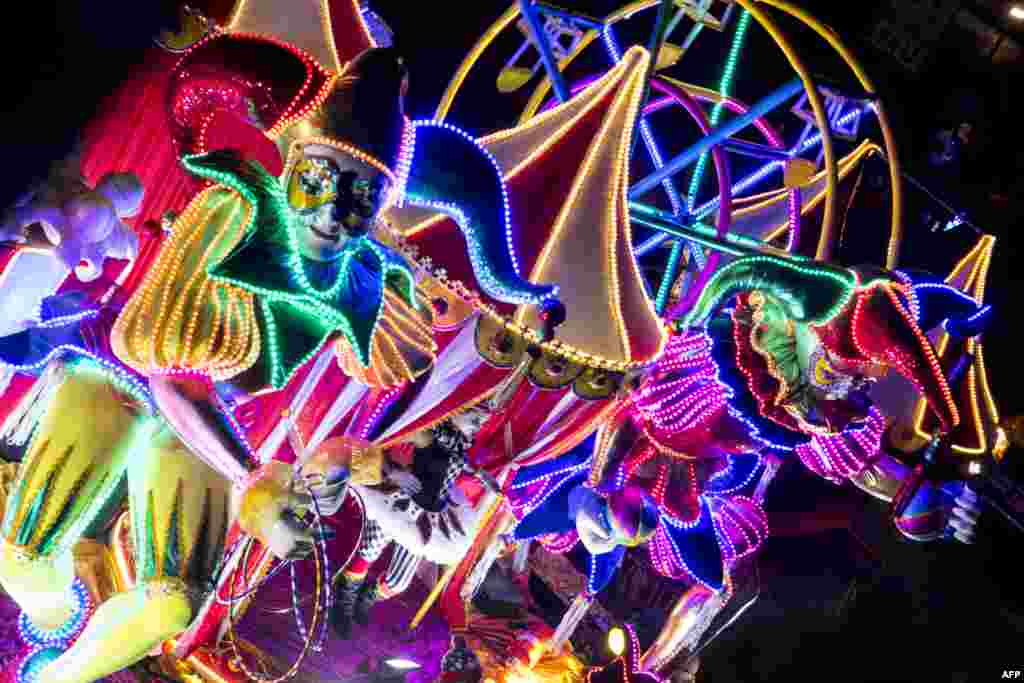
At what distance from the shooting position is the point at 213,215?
10.3 ft

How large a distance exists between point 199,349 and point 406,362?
850mm

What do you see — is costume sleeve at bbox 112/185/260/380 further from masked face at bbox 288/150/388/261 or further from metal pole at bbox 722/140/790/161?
metal pole at bbox 722/140/790/161

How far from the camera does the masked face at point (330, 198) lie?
10.1 feet

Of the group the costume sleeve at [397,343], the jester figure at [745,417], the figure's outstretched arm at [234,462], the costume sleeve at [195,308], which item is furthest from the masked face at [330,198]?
the jester figure at [745,417]

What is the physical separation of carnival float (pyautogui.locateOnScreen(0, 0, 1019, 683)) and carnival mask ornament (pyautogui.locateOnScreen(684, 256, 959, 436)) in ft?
0.05

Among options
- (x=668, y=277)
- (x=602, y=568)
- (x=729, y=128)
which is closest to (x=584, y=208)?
(x=729, y=128)

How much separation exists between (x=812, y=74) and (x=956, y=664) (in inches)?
211

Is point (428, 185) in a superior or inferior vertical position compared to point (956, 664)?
superior

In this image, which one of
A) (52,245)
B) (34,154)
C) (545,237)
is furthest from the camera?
(545,237)

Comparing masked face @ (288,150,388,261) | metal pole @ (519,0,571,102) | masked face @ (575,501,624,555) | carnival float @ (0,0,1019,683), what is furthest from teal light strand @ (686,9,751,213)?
masked face @ (288,150,388,261)

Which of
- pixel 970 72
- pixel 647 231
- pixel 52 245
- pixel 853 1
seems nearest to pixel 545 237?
pixel 52 245

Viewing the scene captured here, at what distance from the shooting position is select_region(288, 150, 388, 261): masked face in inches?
121

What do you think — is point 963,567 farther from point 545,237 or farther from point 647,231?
point 545,237

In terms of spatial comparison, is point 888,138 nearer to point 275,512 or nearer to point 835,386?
point 835,386
